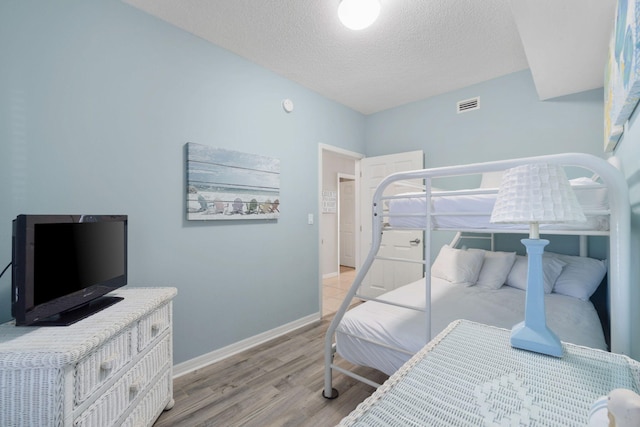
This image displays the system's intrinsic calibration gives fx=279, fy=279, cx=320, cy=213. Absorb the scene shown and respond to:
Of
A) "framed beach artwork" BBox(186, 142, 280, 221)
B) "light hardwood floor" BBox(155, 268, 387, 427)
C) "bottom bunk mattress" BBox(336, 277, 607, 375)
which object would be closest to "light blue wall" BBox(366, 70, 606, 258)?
"bottom bunk mattress" BBox(336, 277, 607, 375)

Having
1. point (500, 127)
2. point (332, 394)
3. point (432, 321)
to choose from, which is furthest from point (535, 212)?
point (500, 127)

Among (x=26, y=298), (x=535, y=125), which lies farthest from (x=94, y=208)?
(x=535, y=125)

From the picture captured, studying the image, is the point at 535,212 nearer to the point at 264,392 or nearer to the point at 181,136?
the point at 264,392

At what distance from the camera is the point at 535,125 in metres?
2.79

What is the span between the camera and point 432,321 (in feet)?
5.32

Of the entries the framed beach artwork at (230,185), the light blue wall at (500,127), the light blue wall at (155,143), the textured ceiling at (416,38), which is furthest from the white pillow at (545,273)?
the framed beach artwork at (230,185)

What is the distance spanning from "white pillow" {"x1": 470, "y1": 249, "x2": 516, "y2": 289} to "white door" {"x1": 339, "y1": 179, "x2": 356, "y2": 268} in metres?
4.00

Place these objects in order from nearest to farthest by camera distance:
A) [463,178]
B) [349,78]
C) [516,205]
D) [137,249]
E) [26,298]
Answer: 1. [516,205]
2. [26,298]
3. [137,249]
4. [349,78]
5. [463,178]

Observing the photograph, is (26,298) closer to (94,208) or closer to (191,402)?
(94,208)

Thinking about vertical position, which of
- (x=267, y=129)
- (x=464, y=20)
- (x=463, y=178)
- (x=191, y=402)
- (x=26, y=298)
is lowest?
(x=191, y=402)

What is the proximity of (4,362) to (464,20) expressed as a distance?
309cm

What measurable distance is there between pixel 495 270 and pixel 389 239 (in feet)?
4.60

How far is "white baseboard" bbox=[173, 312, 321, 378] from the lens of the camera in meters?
2.12

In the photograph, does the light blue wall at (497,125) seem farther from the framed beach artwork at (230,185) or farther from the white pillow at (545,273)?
the framed beach artwork at (230,185)
